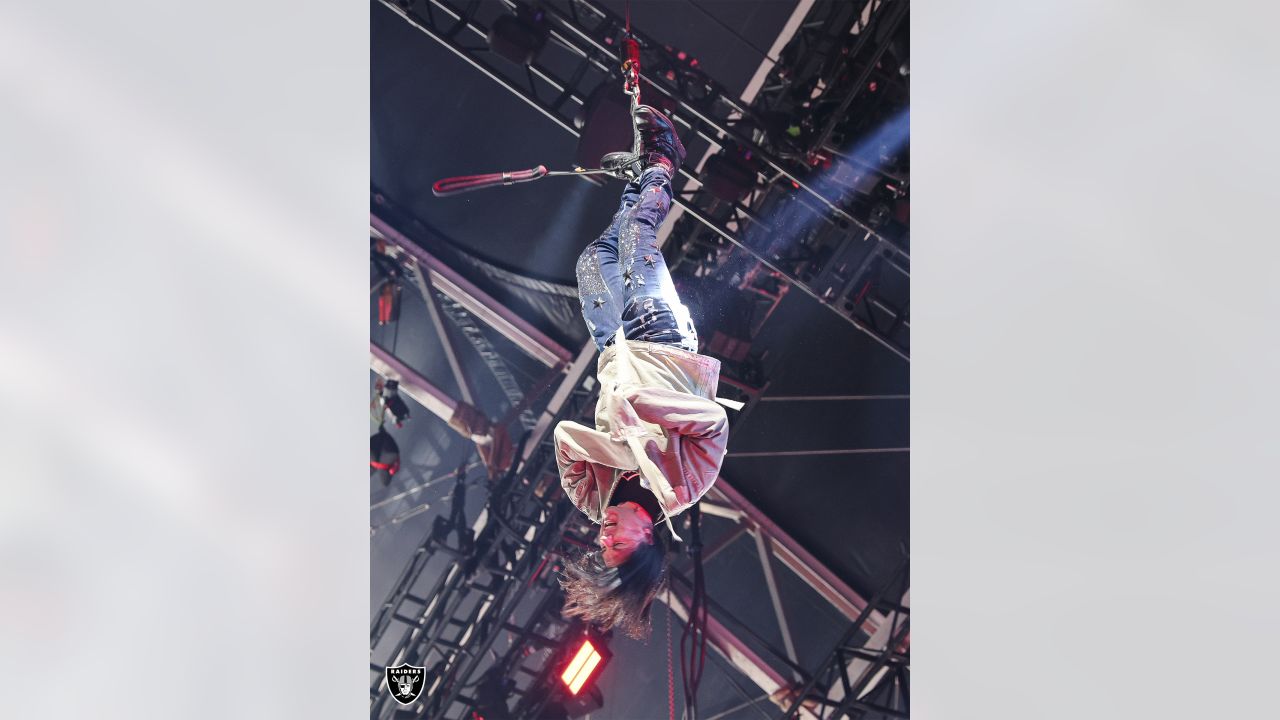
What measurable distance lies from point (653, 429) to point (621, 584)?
1.70 feet

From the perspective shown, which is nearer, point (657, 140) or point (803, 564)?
point (657, 140)

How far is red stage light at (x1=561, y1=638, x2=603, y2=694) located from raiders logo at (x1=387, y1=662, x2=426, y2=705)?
50 centimetres

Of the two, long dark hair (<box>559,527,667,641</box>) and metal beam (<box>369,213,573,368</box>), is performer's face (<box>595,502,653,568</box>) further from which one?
metal beam (<box>369,213,573,368</box>)

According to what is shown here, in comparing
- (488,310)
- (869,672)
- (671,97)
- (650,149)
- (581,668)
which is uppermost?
(671,97)

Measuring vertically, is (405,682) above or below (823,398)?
below

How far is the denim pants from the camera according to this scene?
298cm

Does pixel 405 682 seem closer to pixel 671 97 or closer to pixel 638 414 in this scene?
pixel 638 414

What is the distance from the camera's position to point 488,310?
11.2 feet

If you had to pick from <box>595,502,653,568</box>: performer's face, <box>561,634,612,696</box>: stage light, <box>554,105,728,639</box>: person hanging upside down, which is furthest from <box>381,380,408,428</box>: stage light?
<box>561,634,612,696</box>: stage light

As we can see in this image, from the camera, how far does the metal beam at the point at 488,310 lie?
11.2 ft
